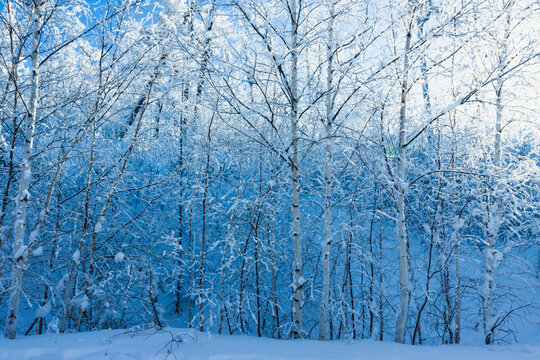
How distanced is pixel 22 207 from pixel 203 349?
2753 mm

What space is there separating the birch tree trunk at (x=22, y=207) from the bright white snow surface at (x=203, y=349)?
1.21 feet

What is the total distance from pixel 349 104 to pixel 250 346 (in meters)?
3.74

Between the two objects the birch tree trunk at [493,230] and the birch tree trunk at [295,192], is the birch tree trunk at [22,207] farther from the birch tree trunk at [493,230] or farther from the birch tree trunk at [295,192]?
the birch tree trunk at [493,230]

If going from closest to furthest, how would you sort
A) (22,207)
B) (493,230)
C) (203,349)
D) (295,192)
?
(203,349)
(22,207)
(295,192)
(493,230)

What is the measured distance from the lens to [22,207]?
3.75 m

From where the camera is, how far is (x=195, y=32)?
13.1 ft

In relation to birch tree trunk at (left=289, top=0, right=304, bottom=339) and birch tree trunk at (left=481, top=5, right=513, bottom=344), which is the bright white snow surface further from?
birch tree trunk at (left=481, top=5, right=513, bottom=344)

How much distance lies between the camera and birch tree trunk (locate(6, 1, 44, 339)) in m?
3.62

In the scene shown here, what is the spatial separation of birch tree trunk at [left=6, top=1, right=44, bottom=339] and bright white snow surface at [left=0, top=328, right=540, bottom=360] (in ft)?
1.21

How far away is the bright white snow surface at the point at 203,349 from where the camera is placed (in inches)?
113

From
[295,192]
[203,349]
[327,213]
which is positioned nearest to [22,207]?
[203,349]

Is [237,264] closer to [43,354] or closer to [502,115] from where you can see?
[43,354]

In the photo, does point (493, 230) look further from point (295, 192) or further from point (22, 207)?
point (22, 207)

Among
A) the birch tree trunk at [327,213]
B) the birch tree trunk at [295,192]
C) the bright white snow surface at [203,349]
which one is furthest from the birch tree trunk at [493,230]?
the birch tree trunk at [295,192]
